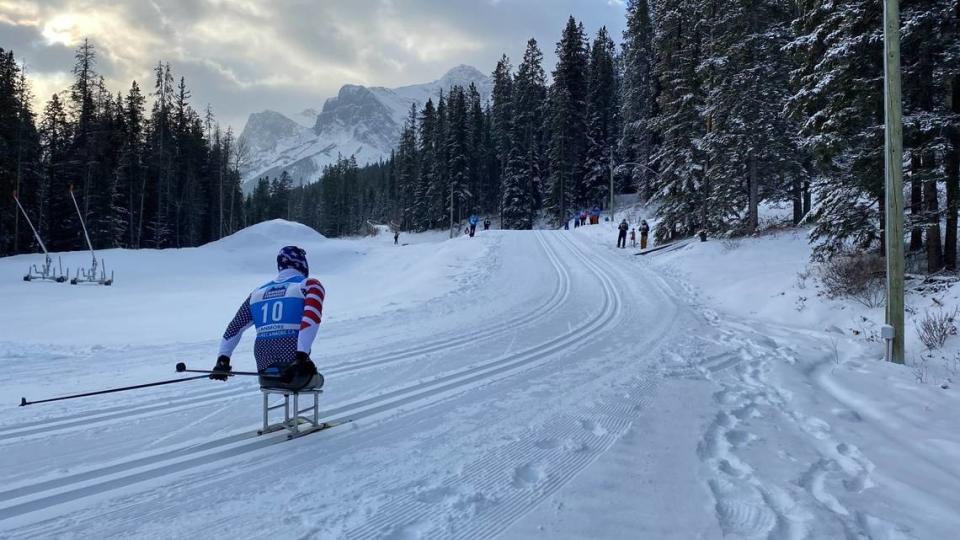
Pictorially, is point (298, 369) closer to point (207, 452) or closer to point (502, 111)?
point (207, 452)

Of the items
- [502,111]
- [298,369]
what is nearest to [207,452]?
[298,369]

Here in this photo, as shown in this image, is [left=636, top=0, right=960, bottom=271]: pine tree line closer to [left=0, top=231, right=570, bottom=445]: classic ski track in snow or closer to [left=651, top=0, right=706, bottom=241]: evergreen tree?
[left=651, top=0, right=706, bottom=241]: evergreen tree

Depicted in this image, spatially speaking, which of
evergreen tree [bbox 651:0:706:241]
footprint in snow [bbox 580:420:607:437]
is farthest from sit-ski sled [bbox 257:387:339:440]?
evergreen tree [bbox 651:0:706:241]

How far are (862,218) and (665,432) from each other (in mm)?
10462

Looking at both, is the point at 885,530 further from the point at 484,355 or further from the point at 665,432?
Answer: the point at 484,355

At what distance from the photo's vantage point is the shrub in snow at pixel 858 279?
10.6 m

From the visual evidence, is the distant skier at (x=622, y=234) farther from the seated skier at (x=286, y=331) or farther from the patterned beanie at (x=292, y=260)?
the seated skier at (x=286, y=331)

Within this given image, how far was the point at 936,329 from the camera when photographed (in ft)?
26.7

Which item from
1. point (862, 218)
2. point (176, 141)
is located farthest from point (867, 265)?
point (176, 141)

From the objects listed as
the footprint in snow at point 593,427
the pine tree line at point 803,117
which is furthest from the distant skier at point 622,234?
the footprint in snow at point 593,427

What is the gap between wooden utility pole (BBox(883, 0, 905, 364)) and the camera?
302 inches

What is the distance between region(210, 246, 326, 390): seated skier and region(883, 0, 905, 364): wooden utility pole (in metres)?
8.59

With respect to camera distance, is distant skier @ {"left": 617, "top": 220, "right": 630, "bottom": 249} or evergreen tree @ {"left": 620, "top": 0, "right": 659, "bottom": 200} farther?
evergreen tree @ {"left": 620, "top": 0, "right": 659, "bottom": 200}

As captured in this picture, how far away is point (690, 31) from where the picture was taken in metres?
25.5
